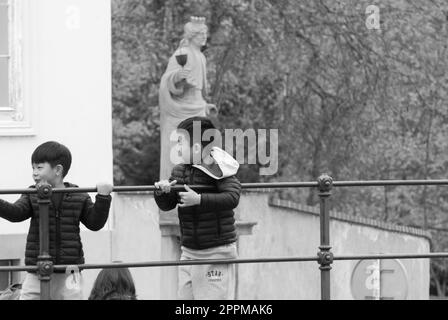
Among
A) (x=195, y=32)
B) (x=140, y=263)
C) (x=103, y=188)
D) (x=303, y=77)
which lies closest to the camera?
(x=103, y=188)

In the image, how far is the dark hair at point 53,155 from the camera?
397 inches

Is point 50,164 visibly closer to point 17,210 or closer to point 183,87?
point 17,210

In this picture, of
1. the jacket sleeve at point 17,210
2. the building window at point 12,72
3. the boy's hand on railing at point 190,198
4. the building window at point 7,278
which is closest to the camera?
the jacket sleeve at point 17,210

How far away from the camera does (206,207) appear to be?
1005 centimetres

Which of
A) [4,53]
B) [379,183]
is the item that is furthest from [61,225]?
[4,53]

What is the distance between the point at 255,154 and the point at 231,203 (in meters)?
15.4

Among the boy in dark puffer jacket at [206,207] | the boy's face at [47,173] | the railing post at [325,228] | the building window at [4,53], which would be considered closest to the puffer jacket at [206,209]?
the boy in dark puffer jacket at [206,207]

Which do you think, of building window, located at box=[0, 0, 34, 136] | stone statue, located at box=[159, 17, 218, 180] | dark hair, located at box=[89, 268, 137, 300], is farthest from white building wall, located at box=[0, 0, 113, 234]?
stone statue, located at box=[159, 17, 218, 180]

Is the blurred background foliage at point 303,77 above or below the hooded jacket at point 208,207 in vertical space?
above

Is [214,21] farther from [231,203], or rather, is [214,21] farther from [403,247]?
[231,203]

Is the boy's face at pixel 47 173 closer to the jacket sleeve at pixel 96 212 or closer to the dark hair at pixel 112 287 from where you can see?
the jacket sleeve at pixel 96 212

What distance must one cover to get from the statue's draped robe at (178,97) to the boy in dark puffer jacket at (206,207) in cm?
766

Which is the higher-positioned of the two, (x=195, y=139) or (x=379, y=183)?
(x=195, y=139)

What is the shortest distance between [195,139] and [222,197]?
15.7 inches
